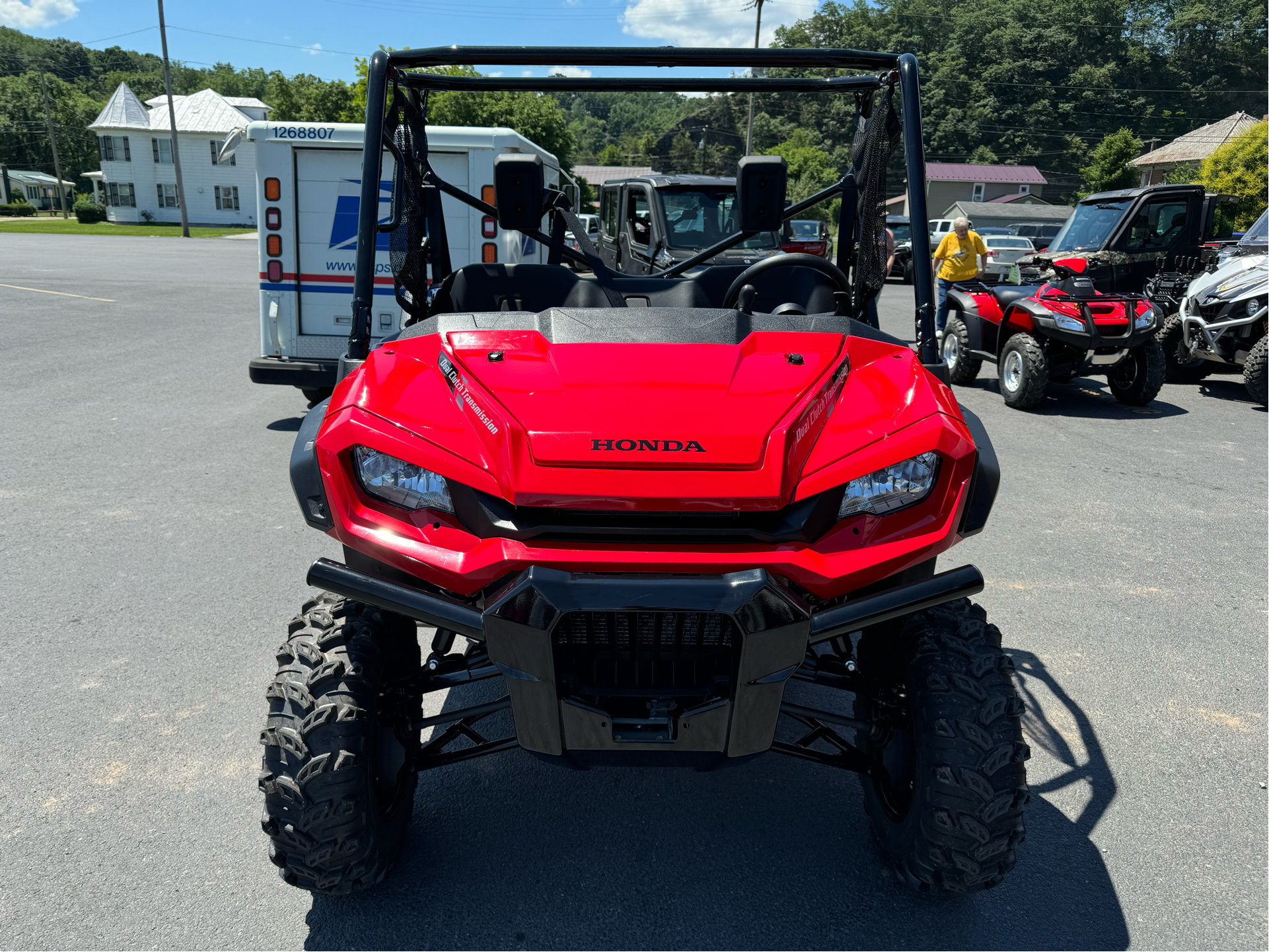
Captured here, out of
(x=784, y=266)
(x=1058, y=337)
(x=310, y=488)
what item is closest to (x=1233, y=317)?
Answer: (x=1058, y=337)

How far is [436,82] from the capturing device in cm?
318

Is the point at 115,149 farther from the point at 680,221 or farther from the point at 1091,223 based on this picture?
the point at 1091,223

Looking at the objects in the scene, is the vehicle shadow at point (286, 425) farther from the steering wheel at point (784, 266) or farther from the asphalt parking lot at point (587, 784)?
the steering wheel at point (784, 266)

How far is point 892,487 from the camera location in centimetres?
218

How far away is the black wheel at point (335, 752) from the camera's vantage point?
7.12 ft

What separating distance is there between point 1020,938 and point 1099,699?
4.98 ft

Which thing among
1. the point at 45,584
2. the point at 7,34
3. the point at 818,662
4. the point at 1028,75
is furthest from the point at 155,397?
the point at 7,34

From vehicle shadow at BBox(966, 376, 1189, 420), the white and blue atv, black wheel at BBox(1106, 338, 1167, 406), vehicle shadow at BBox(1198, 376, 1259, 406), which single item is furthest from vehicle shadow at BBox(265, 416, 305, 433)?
vehicle shadow at BBox(1198, 376, 1259, 406)

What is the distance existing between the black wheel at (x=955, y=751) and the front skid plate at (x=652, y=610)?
44 centimetres

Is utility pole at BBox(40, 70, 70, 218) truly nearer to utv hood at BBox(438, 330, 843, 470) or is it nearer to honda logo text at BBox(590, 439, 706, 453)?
utv hood at BBox(438, 330, 843, 470)

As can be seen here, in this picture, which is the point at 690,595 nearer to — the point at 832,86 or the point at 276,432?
the point at 832,86

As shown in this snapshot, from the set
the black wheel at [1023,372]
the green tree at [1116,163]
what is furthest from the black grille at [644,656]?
the green tree at [1116,163]

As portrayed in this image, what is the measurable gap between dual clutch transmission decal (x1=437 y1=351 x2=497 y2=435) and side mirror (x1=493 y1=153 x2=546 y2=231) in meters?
0.86

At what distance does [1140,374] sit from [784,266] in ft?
24.9
